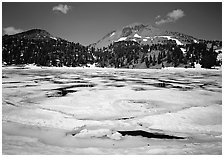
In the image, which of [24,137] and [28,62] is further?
[28,62]

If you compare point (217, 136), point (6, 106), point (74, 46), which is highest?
point (74, 46)

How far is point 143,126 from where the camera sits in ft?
25.6

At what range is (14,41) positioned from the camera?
143625 mm

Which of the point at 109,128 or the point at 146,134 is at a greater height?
the point at 109,128

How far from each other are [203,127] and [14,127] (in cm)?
747

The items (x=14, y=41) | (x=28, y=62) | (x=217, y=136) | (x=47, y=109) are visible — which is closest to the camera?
(x=217, y=136)

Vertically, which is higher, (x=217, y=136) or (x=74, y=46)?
(x=74, y=46)

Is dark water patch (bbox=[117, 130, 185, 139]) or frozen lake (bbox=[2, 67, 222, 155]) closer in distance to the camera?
frozen lake (bbox=[2, 67, 222, 155])

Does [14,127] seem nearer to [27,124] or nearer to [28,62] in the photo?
[27,124]

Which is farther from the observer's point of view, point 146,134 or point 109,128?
point 109,128

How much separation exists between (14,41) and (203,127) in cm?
15881

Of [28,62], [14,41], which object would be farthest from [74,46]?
[28,62]

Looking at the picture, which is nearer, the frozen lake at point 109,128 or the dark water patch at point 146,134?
the frozen lake at point 109,128

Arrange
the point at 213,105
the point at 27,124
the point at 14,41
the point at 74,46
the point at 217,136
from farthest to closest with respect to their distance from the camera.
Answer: the point at 74,46, the point at 14,41, the point at 213,105, the point at 27,124, the point at 217,136
